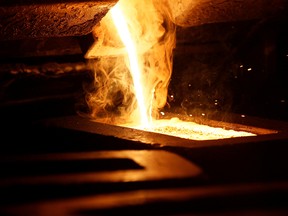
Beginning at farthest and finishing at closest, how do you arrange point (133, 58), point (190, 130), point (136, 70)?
point (136, 70) < point (133, 58) < point (190, 130)

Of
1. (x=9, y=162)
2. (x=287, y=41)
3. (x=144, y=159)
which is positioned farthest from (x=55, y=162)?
(x=287, y=41)

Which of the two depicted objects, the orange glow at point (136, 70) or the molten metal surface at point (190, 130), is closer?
the molten metal surface at point (190, 130)

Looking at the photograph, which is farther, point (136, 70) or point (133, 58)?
point (136, 70)

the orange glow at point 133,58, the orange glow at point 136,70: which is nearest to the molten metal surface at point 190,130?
the orange glow at point 136,70

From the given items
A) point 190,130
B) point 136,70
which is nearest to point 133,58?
point 136,70

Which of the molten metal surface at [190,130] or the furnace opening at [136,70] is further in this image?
the furnace opening at [136,70]

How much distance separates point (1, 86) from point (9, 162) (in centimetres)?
277

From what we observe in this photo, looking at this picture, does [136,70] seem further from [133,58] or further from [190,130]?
[190,130]

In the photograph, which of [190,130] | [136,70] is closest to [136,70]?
[136,70]

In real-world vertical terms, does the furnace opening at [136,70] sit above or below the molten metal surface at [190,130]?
above

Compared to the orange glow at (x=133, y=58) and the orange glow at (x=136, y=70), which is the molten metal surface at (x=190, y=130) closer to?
the orange glow at (x=136, y=70)

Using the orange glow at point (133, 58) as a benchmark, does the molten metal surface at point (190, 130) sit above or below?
below

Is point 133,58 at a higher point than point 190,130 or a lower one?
higher

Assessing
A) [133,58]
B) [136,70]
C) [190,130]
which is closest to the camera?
[190,130]
